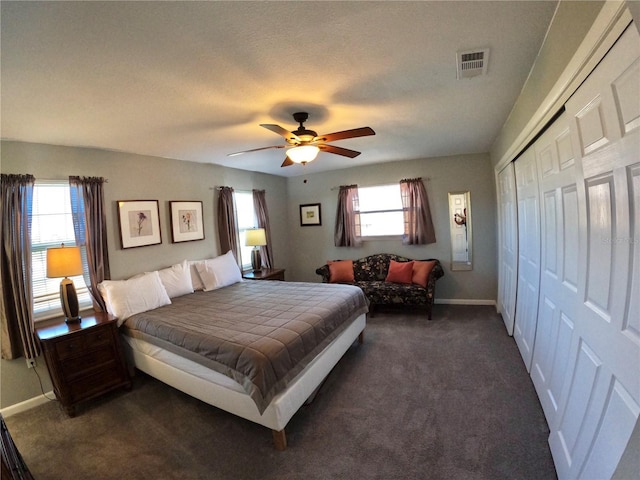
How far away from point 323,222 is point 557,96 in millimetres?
4297

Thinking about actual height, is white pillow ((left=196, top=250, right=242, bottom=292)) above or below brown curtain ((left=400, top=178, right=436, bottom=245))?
below

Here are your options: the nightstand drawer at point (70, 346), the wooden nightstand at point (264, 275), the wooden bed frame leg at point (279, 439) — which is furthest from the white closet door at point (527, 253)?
the nightstand drawer at point (70, 346)

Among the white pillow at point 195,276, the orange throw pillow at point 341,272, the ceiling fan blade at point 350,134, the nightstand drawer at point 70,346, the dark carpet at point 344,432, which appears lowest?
the dark carpet at point 344,432

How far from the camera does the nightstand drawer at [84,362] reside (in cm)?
239

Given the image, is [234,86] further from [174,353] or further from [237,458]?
[237,458]

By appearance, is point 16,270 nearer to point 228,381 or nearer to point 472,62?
point 228,381

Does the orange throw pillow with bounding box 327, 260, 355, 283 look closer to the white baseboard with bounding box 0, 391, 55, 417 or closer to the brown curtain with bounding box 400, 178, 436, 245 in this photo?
the brown curtain with bounding box 400, 178, 436, 245

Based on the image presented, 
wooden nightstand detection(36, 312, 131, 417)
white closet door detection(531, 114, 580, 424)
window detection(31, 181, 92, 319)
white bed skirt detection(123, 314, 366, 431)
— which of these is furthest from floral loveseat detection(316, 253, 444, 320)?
window detection(31, 181, 92, 319)

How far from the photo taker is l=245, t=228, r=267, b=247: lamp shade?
4617 mm

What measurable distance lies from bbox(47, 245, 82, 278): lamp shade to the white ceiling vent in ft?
11.2

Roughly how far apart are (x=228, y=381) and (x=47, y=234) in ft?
7.89

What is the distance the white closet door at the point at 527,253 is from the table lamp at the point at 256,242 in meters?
3.56

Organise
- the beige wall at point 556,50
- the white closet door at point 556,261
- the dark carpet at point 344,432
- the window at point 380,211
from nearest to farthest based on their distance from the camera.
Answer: the beige wall at point 556,50 < the white closet door at point 556,261 < the dark carpet at point 344,432 < the window at point 380,211

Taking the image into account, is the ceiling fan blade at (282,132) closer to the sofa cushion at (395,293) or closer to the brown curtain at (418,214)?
the sofa cushion at (395,293)
